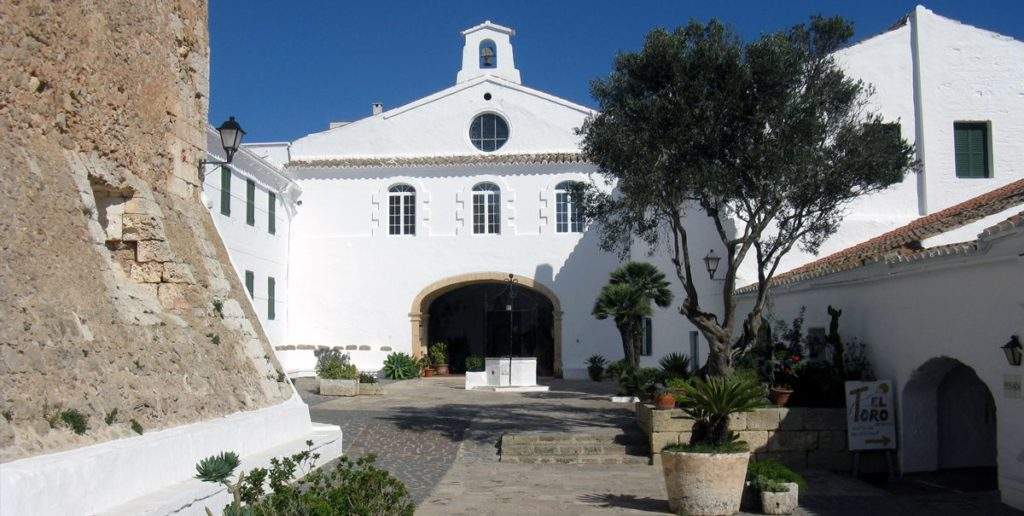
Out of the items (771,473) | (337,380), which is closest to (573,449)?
(771,473)

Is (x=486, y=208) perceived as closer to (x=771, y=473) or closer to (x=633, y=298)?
(x=633, y=298)

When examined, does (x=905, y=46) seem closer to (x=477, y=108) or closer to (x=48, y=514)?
(x=477, y=108)

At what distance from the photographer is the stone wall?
650 cm

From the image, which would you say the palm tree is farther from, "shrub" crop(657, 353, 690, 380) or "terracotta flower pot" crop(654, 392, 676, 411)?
"terracotta flower pot" crop(654, 392, 676, 411)

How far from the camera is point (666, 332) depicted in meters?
22.1

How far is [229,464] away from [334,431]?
6.32 meters

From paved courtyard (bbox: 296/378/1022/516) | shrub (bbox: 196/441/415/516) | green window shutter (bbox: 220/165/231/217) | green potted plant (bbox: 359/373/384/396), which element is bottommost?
paved courtyard (bbox: 296/378/1022/516)

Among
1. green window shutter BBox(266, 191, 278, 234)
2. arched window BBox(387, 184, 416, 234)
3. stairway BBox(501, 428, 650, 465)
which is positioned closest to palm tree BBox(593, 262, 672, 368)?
stairway BBox(501, 428, 650, 465)

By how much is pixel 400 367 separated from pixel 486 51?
1009cm

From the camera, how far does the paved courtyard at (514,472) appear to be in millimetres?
9219

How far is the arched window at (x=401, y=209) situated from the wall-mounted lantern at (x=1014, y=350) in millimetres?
19239

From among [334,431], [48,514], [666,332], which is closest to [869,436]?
[334,431]

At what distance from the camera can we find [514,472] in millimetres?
11391

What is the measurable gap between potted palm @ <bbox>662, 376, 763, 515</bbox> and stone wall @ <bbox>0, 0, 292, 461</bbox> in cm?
446
